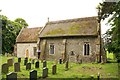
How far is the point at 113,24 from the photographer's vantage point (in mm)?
16891

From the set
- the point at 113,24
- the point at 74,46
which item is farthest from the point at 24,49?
the point at 113,24

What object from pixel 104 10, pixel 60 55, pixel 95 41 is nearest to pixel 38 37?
pixel 60 55

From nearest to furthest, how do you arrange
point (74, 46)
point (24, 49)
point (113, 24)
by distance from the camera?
point (113, 24) → point (74, 46) → point (24, 49)

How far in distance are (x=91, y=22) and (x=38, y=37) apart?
872 cm

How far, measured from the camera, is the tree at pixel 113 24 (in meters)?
15.1

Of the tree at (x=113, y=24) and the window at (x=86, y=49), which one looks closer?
the tree at (x=113, y=24)

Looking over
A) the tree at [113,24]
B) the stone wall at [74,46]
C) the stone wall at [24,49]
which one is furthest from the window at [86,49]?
the stone wall at [24,49]

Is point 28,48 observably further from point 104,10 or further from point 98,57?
point 104,10

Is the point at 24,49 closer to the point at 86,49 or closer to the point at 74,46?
the point at 74,46

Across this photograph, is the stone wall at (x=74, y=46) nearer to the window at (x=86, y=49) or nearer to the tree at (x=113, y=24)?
the window at (x=86, y=49)

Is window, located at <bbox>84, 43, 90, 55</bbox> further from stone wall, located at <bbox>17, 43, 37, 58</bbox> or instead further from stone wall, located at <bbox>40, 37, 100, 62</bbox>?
stone wall, located at <bbox>17, 43, 37, 58</bbox>

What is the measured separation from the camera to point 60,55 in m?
29.1

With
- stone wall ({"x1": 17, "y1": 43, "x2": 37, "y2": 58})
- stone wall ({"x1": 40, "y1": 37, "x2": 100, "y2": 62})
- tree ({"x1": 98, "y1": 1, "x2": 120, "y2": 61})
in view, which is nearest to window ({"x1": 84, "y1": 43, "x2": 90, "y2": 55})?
stone wall ({"x1": 40, "y1": 37, "x2": 100, "y2": 62})

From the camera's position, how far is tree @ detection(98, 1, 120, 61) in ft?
49.5
